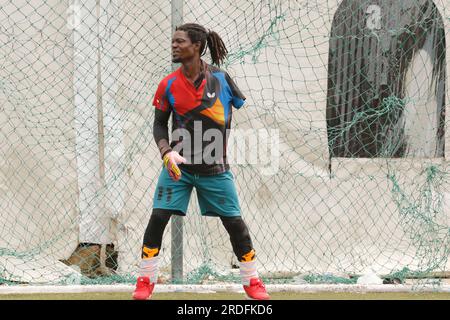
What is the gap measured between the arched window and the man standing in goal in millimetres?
1703

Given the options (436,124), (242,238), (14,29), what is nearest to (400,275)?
(436,124)

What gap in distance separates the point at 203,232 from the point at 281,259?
62 cm

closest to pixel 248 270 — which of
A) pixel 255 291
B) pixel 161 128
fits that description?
pixel 255 291

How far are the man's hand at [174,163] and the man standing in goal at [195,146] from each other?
9 centimetres

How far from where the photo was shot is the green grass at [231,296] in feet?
17.8

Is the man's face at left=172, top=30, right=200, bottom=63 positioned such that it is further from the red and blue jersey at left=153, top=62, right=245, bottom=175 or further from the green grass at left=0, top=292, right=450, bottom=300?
the green grass at left=0, top=292, right=450, bottom=300

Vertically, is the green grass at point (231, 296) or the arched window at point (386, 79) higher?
the arched window at point (386, 79)

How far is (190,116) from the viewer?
4.96 m

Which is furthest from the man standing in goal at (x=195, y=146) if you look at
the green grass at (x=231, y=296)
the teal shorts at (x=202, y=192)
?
the green grass at (x=231, y=296)

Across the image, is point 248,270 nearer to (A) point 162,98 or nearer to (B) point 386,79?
(A) point 162,98

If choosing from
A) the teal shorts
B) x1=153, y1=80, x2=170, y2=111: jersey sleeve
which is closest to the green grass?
the teal shorts

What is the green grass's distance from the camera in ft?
17.8

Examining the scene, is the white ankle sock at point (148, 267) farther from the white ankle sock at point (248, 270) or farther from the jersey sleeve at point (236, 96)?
the jersey sleeve at point (236, 96)

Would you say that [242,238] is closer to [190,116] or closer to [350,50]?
[190,116]
